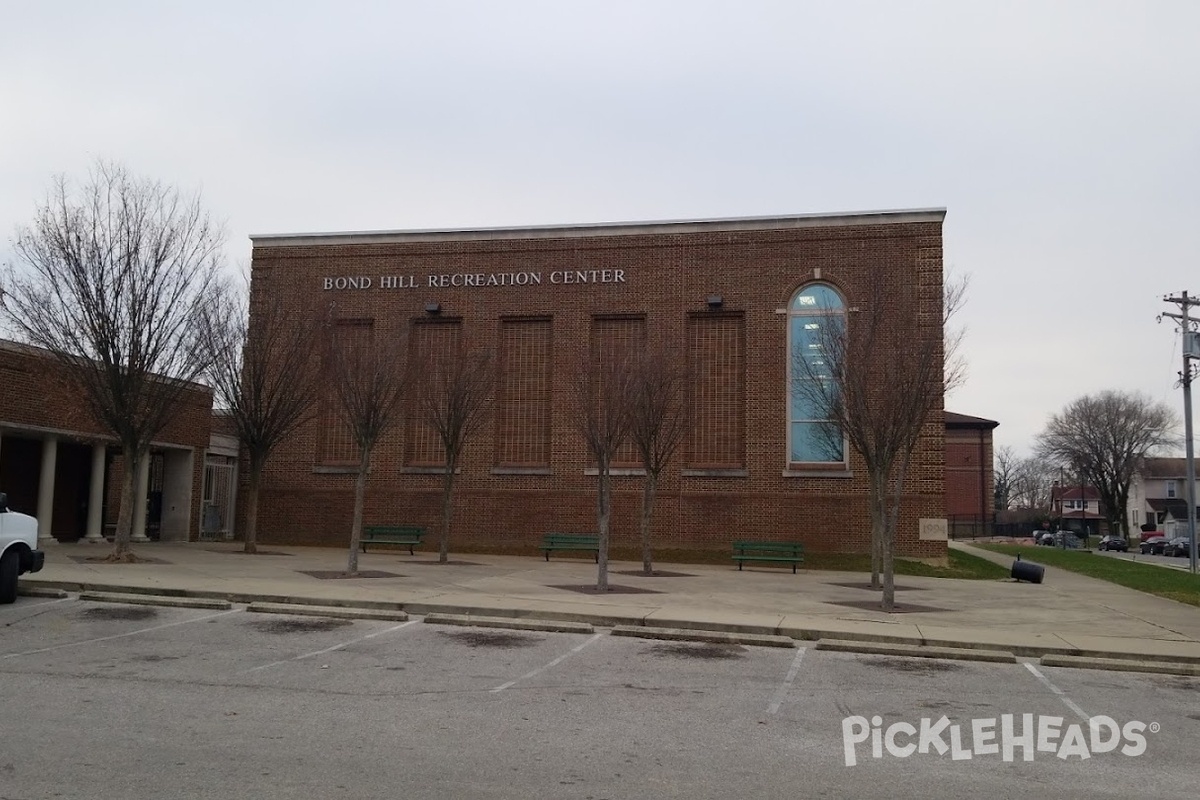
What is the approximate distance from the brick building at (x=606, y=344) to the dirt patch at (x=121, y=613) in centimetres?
1392

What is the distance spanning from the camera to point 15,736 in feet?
23.2

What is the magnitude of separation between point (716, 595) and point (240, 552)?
43.0 ft

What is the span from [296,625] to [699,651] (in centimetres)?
515

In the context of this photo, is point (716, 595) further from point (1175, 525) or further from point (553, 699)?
point (1175, 525)

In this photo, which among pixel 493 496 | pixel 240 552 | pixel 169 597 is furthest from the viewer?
pixel 493 496

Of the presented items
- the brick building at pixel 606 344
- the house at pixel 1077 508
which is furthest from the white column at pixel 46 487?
the house at pixel 1077 508

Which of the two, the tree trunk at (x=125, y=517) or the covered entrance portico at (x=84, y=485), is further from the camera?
the covered entrance portico at (x=84, y=485)

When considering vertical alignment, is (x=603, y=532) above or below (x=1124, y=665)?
above

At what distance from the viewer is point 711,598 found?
17297 millimetres

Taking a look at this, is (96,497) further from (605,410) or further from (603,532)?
(603,532)

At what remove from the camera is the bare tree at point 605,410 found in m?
18.9

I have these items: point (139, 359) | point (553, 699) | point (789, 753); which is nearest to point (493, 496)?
point (139, 359)

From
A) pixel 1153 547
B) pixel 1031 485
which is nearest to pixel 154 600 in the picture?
pixel 1153 547

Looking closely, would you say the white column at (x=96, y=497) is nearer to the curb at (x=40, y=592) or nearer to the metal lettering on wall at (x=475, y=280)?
the metal lettering on wall at (x=475, y=280)
